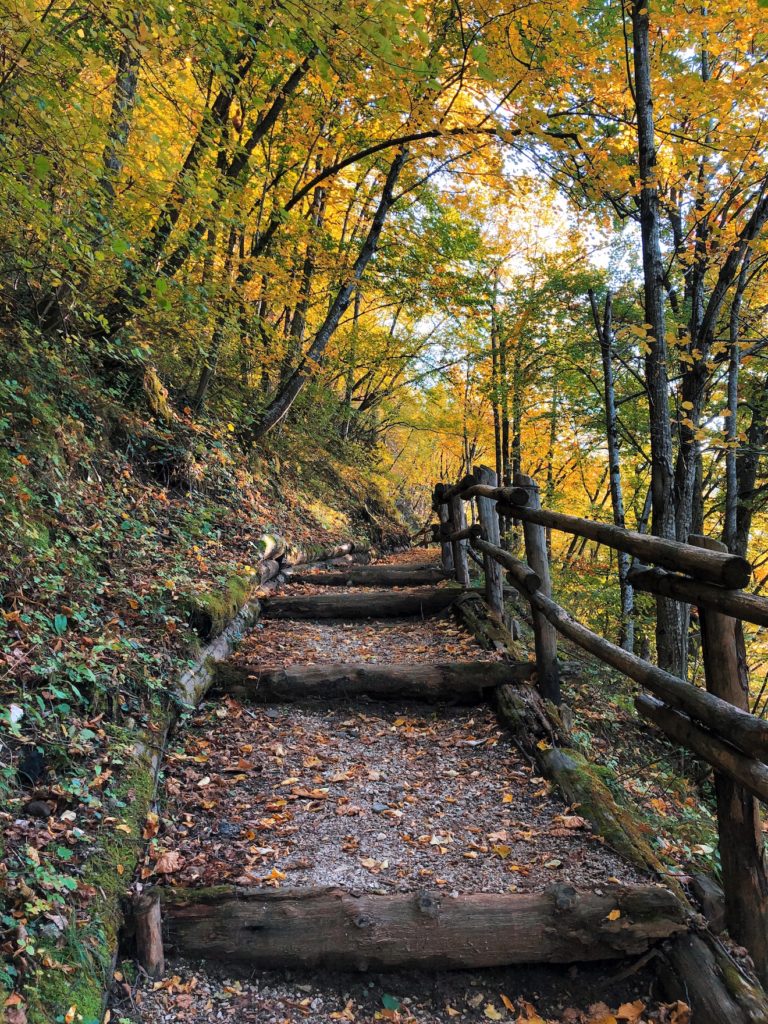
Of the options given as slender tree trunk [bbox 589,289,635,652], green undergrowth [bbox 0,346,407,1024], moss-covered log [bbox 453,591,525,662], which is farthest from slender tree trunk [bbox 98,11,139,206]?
slender tree trunk [bbox 589,289,635,652]

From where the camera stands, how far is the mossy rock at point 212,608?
14.2 ft

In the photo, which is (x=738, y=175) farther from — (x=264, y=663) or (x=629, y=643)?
(x=264, y=663)

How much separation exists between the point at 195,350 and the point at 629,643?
6.83m

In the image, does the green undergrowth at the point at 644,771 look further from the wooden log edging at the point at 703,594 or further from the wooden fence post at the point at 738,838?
the wooden log edging at the point at 703,594

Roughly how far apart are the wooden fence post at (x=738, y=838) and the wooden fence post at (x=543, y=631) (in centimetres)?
166

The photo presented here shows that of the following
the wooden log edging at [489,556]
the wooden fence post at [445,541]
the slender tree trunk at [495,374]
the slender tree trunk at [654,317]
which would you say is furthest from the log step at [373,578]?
the slender tree trunk at [495,374]

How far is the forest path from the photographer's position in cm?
221

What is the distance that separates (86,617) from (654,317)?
15.9 ft

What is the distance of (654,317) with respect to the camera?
15.5 feet

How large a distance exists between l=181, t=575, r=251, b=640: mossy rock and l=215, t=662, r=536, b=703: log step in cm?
32

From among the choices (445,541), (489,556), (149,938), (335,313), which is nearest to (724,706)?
(149,938)

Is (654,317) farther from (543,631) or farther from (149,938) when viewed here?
(149,938)

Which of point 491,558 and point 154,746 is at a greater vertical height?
point 491,558

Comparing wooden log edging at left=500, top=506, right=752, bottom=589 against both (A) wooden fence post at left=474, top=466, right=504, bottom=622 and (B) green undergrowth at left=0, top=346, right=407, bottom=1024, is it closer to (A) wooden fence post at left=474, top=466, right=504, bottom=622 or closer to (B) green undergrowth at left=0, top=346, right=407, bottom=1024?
(A) wooden fence post at left=474, top=466, right=504, bottom=622
